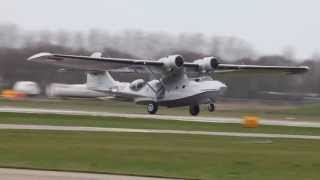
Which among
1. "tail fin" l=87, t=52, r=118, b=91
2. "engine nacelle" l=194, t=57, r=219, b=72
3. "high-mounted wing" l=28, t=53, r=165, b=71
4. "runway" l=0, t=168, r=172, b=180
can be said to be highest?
"high-mounted wing" l=28, t=53, r=165, b=71

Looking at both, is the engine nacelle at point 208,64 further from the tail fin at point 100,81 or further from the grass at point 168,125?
the grass at point 168,125

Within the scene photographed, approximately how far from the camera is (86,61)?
51656mm

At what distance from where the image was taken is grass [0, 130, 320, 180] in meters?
15.1

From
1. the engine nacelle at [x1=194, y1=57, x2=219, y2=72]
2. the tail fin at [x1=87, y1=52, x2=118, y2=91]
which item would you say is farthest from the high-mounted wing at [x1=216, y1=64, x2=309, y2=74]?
the tail fin at [x1=87, y1=52, x2=118, y2=91]

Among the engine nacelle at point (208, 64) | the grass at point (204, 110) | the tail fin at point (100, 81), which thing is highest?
the engine nacelle at point (208, 64)

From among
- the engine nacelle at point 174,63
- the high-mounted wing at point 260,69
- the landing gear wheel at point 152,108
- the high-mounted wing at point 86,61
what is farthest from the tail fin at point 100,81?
the high-mounted wing at point 260,69

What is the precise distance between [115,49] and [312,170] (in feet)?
454

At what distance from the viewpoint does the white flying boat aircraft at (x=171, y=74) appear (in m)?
49.4

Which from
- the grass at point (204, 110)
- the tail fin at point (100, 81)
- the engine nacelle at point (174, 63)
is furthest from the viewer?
the tail fin at point (100, 81)

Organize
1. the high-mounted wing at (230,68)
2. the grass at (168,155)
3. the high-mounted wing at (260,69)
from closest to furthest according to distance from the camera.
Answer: the grass at (168,155)
the high-mounted wing at (230,68)
the high-mounted wing at (260,69)

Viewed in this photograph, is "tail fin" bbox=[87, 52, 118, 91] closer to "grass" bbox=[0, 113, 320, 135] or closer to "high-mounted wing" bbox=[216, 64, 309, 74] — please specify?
"high-mounted wing" bbox=[216, 64, 309, 74]

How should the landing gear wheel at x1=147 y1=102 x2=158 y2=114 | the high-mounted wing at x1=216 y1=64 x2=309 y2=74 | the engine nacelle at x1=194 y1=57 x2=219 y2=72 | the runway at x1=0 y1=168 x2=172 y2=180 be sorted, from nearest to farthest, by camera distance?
1. the runway at x1=0 y1=168 x2=172 y2=180
2. the engine nacelle at x1=194 y1=57 x2=219 y2=72
3. the landing gear wheel at x1=147 y1=102 x2=158 y2=114
4. the high-mounted wing at x1=216 y1=64 x2=309 y2=74

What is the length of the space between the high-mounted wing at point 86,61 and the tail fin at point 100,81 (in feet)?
19.9

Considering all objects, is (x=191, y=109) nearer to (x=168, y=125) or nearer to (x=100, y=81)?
→ (x=100, y=81)
